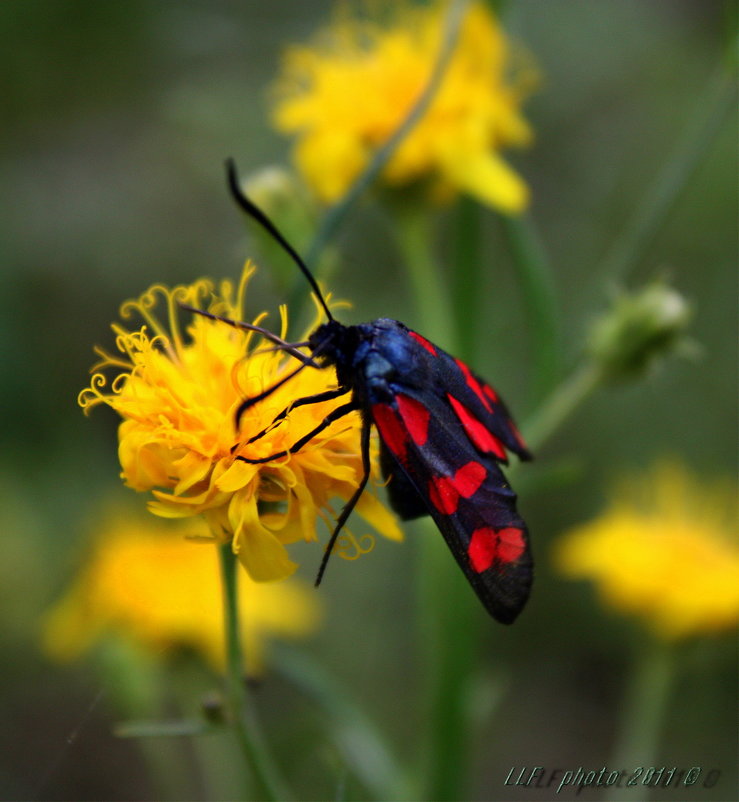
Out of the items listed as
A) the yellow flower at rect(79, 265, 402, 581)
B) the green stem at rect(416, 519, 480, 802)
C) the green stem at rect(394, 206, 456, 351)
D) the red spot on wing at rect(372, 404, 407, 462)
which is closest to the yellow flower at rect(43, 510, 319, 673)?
the green stem at rect(416, 519, 480, 802)

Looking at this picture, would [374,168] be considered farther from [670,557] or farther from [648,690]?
[648,690]

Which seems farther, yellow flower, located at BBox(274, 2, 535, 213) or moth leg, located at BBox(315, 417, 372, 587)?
yellow flower, located at BBox(274, 2, 535, 213)

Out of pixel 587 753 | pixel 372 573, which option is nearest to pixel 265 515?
pixel 372 573

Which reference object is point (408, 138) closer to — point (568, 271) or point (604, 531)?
point (604, 531)

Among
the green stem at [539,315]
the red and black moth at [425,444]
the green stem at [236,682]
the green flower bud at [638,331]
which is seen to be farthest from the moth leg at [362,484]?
the green flower bud at [638,331]

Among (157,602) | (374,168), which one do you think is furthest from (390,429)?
(157,602)

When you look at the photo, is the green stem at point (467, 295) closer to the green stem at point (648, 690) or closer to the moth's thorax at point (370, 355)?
the moth's thorax at point (370, 355)

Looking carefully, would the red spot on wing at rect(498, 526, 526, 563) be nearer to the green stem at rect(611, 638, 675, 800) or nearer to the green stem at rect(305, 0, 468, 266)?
the green stem at rect(305, 0, 468, 266)
